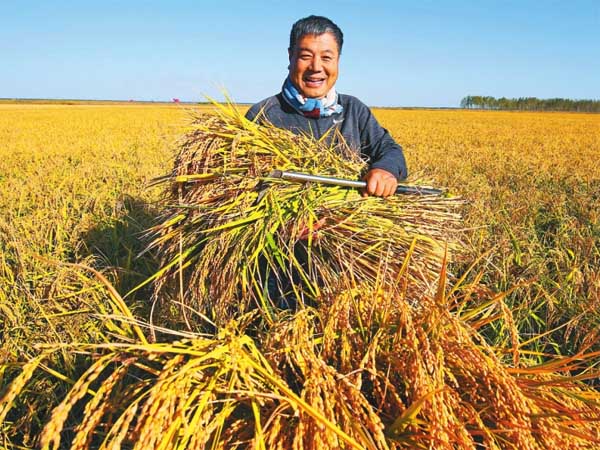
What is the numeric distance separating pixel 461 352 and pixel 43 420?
5.10 feet

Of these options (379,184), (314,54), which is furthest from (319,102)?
(379,184)

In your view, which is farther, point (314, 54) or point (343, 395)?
point (314, 54)

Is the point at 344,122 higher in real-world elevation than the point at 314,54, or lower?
lower

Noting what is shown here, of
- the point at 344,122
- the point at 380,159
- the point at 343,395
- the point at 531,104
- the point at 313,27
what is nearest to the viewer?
the point at 343,395

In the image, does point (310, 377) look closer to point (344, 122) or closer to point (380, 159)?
point (380, 159)

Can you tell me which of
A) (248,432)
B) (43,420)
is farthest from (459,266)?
(43,420)

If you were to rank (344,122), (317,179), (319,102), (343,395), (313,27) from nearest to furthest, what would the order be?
(343,395) → (317,179) → (313,27) → (319,102) → (344,122)

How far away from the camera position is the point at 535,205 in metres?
4.31

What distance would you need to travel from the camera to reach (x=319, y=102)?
2486mm

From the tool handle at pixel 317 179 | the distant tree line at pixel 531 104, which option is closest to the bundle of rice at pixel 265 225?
the tool handle at pixel 317 179

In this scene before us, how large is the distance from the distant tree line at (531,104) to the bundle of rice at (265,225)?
90357 millimetres

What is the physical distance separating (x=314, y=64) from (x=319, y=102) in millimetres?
205

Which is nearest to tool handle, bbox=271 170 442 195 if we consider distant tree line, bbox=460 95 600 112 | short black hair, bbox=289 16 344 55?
short black hair, bbox=289 16 344 55

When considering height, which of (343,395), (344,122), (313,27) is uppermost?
(313,27)
